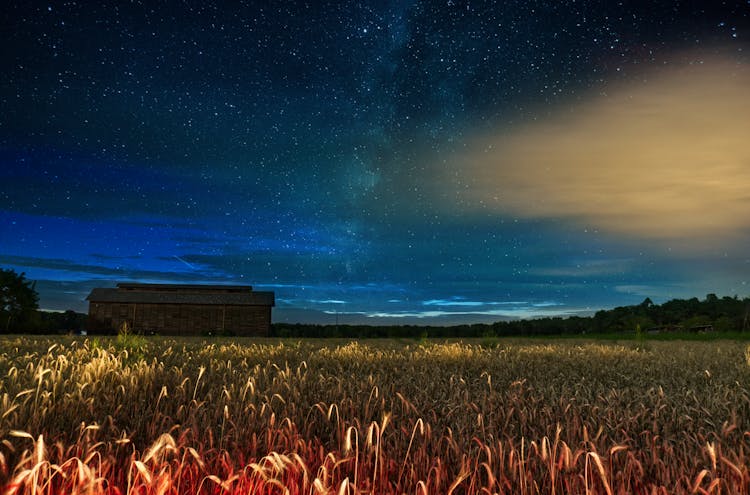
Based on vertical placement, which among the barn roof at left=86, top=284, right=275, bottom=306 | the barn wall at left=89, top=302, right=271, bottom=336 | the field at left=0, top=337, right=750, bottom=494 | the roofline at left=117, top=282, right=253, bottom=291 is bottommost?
the field at left=0, top=337, right=750, bottom=494

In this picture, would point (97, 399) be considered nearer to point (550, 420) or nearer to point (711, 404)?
point (550, 420)

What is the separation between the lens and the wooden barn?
36.5 metres

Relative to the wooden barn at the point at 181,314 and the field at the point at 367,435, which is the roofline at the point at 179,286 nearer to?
the wooden barn at the point at 181,314

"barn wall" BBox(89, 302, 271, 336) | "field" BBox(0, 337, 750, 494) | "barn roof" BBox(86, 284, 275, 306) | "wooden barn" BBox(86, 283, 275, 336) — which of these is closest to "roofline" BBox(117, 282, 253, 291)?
"barn roof" BBox(86, 284, 275, 306)

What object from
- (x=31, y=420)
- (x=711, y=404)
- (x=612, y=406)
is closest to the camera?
(x=31, y=420)

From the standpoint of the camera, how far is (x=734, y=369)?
695 centimetres

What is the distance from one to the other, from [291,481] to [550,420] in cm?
224

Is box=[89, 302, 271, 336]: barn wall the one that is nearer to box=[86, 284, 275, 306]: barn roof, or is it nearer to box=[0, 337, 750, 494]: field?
box=[86, 284, 275, 306]: barn roof

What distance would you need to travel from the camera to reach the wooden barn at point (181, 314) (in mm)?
36531

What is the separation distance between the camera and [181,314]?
3669 centimetres

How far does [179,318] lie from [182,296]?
1805mm

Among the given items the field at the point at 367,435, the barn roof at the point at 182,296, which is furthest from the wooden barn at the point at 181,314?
the field at the point at 367,435

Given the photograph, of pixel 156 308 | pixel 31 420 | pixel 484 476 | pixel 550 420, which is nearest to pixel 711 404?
pixel 550 420

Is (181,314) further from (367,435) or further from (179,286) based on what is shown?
(367,435)
